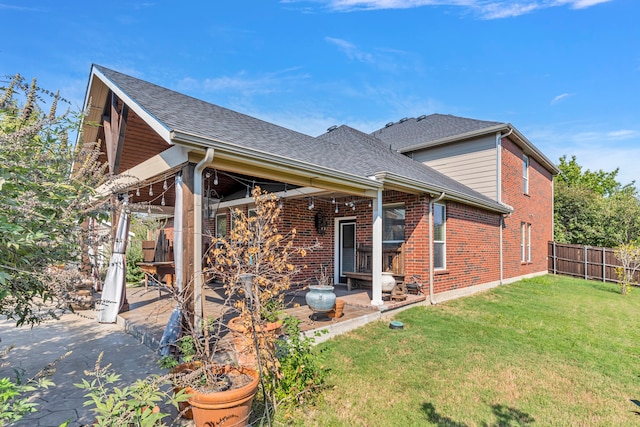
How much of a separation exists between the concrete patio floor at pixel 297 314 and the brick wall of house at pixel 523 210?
6753 millimetres

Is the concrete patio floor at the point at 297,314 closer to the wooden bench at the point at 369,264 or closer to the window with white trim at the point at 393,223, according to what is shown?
the wooden bench at the point at 369,264

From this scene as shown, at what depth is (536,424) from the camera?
10.5 ft

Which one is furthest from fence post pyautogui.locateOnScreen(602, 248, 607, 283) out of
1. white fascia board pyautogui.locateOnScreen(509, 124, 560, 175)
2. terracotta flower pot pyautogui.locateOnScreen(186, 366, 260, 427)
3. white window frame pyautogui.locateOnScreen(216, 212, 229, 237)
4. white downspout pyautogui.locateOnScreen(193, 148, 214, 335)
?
terracotta flower pot pyautogui.locateOnScreen(186, 366, 260, 427)

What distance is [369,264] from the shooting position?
8797 millimetres

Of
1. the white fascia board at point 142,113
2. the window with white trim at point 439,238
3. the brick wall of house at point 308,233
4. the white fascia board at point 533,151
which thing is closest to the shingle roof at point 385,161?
the window with white trim at point 439,238

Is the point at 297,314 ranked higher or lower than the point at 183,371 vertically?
lower

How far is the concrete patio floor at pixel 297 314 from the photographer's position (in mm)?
5293

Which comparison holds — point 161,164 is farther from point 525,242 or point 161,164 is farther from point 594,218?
point 594,218

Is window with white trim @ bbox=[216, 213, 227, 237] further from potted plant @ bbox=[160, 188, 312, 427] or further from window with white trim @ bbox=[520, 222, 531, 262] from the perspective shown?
window with white trim @ bbox=[520, 222, 531, 262]

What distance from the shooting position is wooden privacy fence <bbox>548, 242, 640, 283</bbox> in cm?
1417

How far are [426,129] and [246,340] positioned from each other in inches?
539

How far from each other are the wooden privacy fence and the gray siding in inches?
279

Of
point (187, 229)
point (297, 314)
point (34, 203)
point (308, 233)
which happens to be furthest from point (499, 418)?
point (308, 233)

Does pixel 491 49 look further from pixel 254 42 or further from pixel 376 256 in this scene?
pixel 376 256
